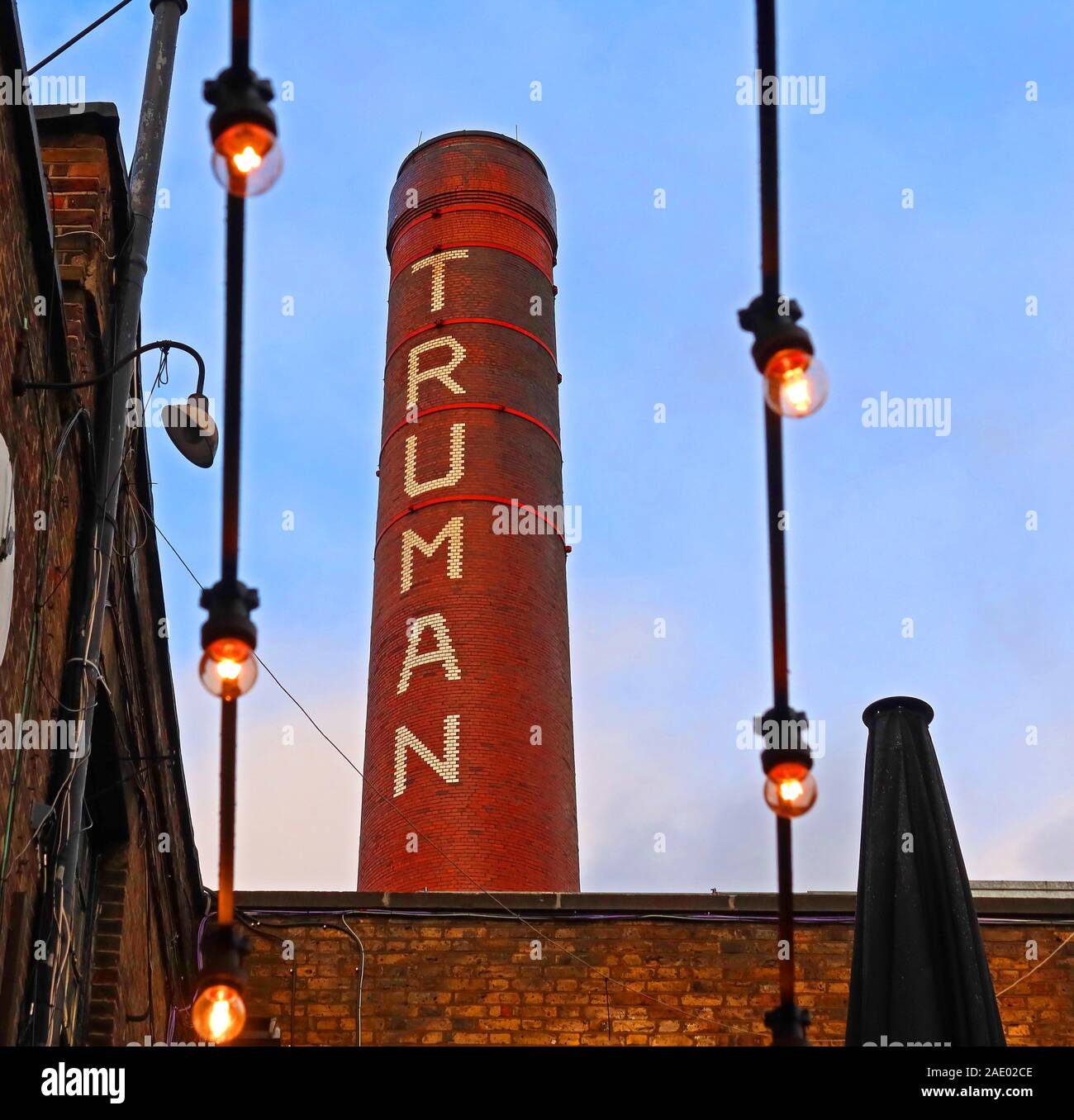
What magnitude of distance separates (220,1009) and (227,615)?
1178 millimetres

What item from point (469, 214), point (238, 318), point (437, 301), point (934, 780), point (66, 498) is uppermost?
point (469, 214)

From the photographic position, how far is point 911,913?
6.14m

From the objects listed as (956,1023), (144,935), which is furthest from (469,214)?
(956,1023)

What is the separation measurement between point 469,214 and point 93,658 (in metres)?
15.6

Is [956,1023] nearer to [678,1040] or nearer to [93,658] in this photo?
[93,658]

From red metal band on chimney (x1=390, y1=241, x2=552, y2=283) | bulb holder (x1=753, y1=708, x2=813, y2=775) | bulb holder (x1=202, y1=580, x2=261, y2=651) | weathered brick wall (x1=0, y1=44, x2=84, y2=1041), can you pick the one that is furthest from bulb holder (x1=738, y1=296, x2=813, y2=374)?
red metal band on chimney (x1=390, y1=241, x2=552, y2=283)

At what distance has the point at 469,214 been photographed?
864 inches

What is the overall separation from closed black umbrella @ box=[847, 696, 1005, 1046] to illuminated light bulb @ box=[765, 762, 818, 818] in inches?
85.3

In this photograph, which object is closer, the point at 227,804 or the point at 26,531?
the point at 227,804

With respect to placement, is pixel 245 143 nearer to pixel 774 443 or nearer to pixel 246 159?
pixel 246 159

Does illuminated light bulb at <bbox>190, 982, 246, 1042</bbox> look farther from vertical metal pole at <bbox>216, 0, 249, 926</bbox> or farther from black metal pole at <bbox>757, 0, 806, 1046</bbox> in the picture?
black metal pole at <bbox>757, 0, 806, 1046</bbox>

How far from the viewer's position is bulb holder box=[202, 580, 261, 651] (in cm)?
376

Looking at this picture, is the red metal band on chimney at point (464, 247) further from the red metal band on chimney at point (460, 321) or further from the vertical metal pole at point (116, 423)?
the vertical metal pole at point (116, 423)

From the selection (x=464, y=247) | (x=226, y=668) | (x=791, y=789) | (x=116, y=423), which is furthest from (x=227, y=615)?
(x=464, y=247)
